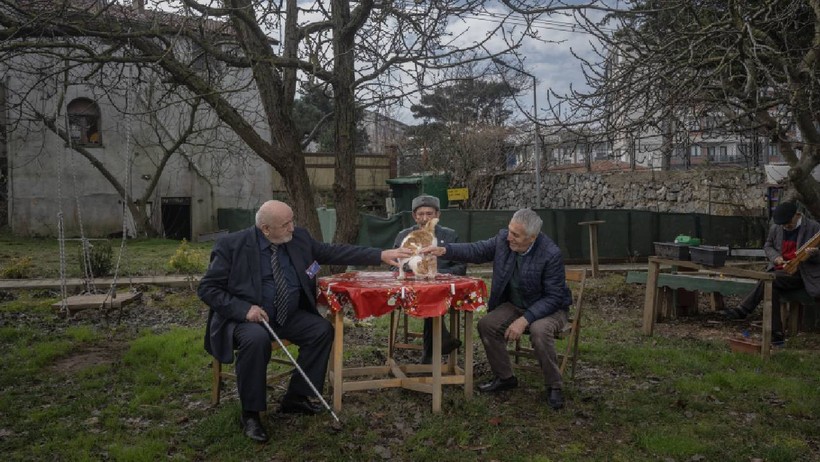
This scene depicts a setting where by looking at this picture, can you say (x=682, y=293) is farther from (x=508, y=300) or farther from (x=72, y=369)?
(x=72, y=369)

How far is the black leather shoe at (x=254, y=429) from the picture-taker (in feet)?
14.2

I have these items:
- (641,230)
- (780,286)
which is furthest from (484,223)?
(780,286)

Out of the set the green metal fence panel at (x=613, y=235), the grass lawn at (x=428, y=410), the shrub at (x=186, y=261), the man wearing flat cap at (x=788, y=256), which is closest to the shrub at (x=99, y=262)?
the shrub at (x=186, y=261)

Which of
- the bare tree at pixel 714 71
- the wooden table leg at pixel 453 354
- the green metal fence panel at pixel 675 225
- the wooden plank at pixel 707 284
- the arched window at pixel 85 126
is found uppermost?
the arched window at pixel 85 126

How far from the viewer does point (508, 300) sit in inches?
215

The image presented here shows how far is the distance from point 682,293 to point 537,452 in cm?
554

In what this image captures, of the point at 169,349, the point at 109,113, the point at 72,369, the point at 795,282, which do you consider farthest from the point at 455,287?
the point at 109,113

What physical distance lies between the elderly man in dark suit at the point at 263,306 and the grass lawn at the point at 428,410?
297 mm

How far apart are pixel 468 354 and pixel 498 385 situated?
45cm

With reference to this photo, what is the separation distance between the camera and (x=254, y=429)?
14.4 ft

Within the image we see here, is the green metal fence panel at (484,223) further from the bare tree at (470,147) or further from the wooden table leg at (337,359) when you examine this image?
the wooden table leg at (337,359)

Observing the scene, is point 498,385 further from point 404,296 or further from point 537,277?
point 404,296

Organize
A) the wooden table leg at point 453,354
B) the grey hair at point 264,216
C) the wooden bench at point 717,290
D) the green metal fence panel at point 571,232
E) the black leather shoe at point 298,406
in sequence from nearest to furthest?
the grey hair at point 264,216, the black leather shoe at point 298,406, the wooden table leg at point 453,354, the wooden bench at point 717,290, the green metal fence panel at point 571,232

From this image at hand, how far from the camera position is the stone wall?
54.2 feet
